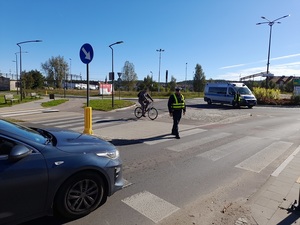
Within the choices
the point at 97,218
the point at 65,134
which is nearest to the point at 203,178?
the point at 97,218

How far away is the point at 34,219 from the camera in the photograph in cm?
339

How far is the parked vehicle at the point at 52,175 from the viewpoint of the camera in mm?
2879

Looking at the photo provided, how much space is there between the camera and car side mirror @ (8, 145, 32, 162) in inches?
112

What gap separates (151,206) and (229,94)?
22.7 m

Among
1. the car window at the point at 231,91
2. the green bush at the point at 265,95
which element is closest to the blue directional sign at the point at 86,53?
the car window at the point at 231,91

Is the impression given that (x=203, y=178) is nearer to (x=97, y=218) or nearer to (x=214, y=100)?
(x=97, y=218)

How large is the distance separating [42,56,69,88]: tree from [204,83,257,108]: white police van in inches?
2535

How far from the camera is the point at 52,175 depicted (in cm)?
313

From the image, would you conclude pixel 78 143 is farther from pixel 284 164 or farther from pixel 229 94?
pixel 229 94

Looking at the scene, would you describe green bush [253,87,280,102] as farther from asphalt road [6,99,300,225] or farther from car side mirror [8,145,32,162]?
car side mirror [8,145,32,162]

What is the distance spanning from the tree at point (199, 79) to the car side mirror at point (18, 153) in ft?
249

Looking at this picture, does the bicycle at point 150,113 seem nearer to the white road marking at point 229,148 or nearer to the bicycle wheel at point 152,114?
the bicycle wheel at point 152,114

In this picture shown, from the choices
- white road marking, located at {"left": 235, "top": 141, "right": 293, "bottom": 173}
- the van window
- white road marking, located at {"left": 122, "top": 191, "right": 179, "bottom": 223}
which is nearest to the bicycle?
white road marking, located at {"left": 235, "top": 141, "right": 293, "bottom": 173}

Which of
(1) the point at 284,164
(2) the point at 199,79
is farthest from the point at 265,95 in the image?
(2) the point at 199,79
